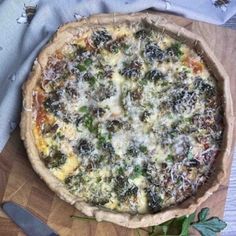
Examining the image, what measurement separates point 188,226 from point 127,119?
0.48 meters

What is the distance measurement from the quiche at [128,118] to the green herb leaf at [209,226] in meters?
0.09

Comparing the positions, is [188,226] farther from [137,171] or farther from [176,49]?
[176,49]

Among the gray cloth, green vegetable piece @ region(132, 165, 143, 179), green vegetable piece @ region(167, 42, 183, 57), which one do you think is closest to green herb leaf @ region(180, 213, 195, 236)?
green vegetable piece @ region(132, 165, 143, 179)

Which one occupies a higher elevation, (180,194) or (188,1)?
(188,1)

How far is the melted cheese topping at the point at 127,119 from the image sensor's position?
2.30 metres

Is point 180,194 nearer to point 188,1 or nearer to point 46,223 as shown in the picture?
point 46,223

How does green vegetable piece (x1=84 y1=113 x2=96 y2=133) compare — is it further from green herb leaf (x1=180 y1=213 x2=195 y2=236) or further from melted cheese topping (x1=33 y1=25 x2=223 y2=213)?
green herb leaf (x1=180 y1=213 x2=195 y2=236)

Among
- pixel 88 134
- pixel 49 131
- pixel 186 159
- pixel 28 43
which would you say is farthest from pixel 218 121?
pixel 28 43

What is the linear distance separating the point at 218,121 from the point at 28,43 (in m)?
0.85

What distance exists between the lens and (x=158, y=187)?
2.33 m

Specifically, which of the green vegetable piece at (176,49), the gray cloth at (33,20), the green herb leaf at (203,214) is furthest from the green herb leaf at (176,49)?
the green herb leaf at (203,214)

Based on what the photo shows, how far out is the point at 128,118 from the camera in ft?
7.75

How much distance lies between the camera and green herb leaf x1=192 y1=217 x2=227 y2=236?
7.59 feet

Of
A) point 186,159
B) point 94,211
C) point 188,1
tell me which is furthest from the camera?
point 188,1
